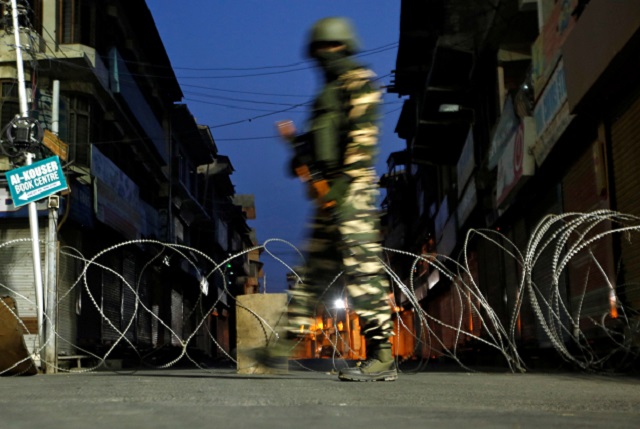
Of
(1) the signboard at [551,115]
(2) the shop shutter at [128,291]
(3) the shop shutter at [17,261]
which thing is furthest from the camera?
(2) the shop shutter at [128,291]

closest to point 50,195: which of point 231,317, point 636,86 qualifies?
point 636,86

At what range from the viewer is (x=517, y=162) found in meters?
15.7

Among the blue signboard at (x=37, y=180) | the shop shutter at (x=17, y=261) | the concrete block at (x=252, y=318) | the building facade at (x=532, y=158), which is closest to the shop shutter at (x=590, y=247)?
the building facade at (x=532, y=158)

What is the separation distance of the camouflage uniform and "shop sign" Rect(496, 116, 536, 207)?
9.25 metres

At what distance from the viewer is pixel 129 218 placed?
2730 cm

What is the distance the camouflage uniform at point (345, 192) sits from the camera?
5801mm

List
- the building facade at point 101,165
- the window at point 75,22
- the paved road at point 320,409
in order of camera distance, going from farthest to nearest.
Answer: the window at point 75,22, the building facade at point 101,165, the paved road at point 320,409

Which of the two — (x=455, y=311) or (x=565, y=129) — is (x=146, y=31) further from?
(x=565, y=129)

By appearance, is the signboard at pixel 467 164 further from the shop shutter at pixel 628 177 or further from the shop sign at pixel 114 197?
the shop shutter at pixel 628 177

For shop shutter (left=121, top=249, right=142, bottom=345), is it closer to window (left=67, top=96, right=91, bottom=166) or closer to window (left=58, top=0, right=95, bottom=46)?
window (left=67, top=96, right=91, bottom=166)

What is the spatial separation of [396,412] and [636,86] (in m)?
8.04

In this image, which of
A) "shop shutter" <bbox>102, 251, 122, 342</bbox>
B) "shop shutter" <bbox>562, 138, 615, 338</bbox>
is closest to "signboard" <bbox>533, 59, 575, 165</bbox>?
"shop shutter" <bbox>562, 138, 615, 338</bbox>

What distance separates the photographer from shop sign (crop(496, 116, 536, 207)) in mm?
14781

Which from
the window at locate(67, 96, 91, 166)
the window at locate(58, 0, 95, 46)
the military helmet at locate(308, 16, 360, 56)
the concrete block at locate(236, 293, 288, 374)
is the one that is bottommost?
the concrete block at locate(236, 293, 288, 374)
